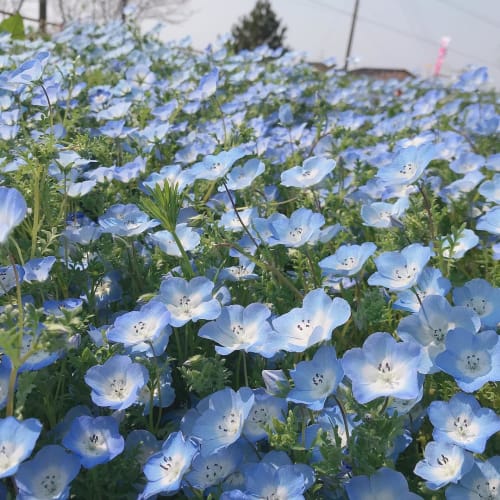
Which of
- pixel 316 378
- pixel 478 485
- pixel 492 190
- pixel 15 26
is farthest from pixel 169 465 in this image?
pixel 15 26

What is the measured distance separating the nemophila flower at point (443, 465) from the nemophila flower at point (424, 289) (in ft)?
1.03

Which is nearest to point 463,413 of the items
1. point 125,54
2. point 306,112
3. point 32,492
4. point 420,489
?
point 420,489

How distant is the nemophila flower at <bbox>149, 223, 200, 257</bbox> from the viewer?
1.52m

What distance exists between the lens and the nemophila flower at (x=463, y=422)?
1.06m

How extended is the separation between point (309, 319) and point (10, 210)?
1.92ft

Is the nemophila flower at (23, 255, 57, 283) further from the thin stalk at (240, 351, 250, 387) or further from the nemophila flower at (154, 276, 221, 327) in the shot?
the thin stalk at (240, 351, 250, 387)

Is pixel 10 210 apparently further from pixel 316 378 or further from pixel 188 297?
pixel 316 378

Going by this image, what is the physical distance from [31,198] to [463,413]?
113cm

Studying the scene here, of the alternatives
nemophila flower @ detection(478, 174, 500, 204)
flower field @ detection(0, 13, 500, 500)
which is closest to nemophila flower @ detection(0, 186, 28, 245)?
flower field @ detection(0, 13, 500, 500)

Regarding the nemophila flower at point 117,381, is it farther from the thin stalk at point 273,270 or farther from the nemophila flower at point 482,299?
the nemophila flower at point 482,299

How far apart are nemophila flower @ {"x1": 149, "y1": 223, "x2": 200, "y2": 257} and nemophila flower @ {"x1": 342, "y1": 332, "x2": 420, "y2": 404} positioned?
1.84 ft

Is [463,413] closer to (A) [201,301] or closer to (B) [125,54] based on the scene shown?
(A) [201,301]

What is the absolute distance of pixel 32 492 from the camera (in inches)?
39.2

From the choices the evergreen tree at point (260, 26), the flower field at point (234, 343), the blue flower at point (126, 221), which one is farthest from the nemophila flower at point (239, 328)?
the evergreen tree at point (260, 26)
